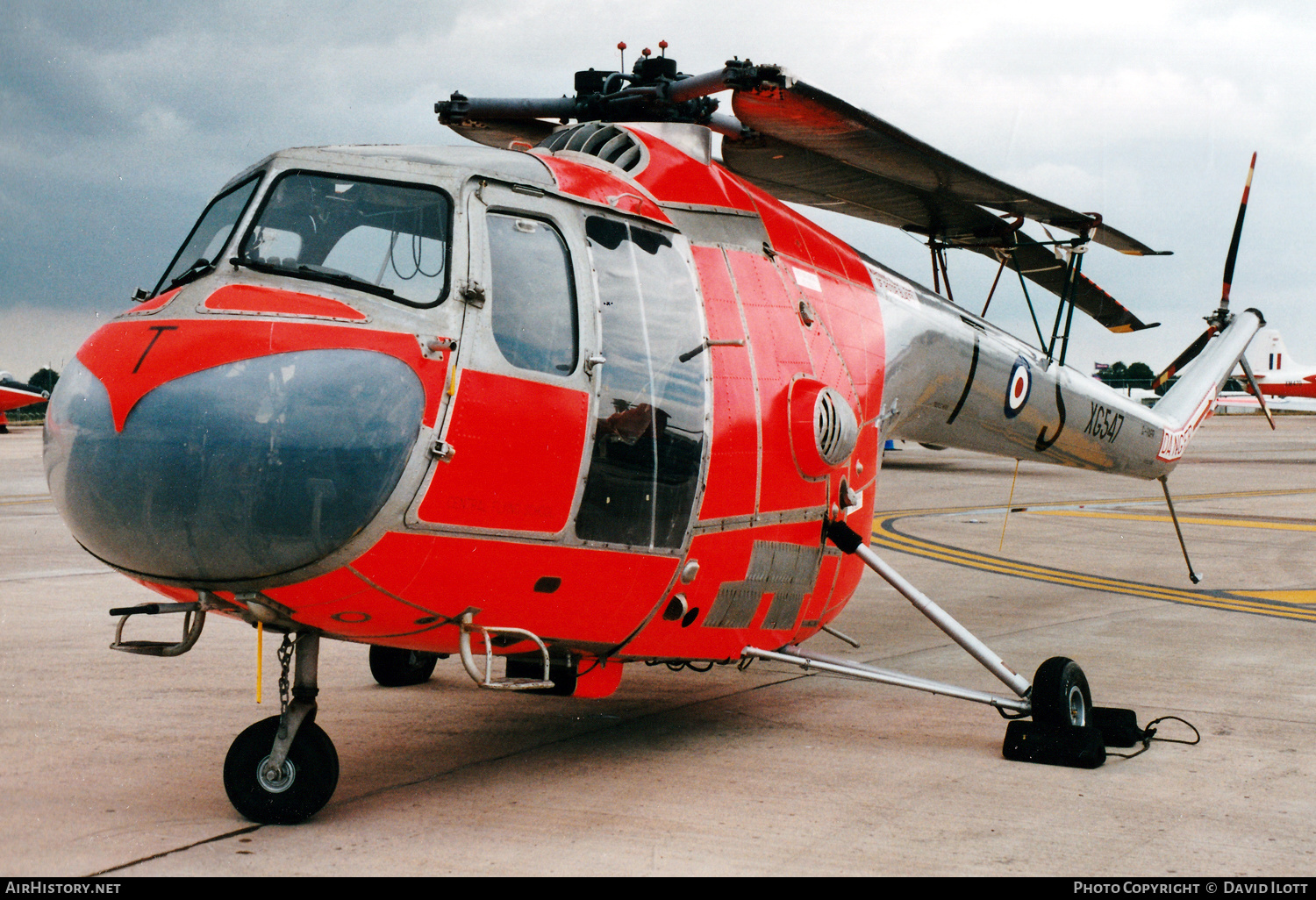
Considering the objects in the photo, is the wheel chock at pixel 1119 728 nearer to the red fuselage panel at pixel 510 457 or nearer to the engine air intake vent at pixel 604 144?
the red fuselage panel at pixel 510 457

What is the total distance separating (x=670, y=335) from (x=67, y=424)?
2494 mm

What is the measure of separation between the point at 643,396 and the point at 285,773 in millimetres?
2169

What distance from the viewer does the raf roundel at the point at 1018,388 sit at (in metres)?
8.90

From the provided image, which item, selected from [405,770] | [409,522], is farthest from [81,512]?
[405,770]

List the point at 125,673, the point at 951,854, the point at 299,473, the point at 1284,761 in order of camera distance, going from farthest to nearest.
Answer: the point at 125,673 → the point at 1284,761 → the point at 951,854 → the point at 299,473

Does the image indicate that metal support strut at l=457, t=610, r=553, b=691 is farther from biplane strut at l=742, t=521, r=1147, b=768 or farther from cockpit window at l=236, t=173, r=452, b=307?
biplane strut at l=742, t=521, r=1147, b=768

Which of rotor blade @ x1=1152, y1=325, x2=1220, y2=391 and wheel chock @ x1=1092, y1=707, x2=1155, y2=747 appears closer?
wheel chock @ x1=1092, y1=707, x2=1155, y2=747

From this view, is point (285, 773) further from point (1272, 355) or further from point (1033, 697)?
point (1272, 355)

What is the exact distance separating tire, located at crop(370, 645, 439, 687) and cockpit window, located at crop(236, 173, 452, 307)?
12.0ft

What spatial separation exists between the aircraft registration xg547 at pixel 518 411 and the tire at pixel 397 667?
95.9 inches

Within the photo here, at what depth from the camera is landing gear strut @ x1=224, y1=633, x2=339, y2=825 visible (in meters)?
4.66

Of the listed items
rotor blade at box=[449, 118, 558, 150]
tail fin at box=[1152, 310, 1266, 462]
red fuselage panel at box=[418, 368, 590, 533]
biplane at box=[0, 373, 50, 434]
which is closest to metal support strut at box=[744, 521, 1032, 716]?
red fuselage panel at box=[418, 368, 590, 533]
